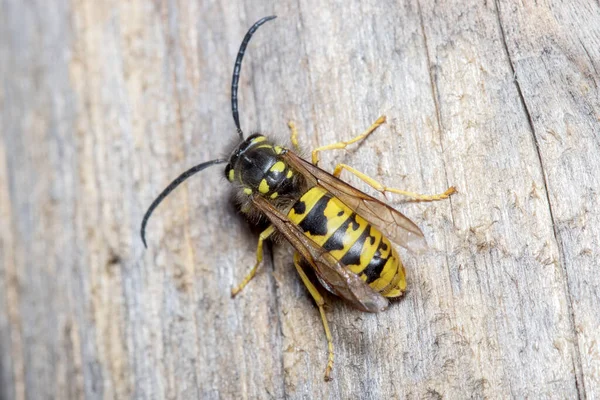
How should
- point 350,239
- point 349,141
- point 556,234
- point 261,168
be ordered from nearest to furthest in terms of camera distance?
point 556,234 < point 350,239 < point 349,141 < point 261,168

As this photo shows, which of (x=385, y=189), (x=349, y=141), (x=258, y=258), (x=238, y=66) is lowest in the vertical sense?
(x=258, y=258)

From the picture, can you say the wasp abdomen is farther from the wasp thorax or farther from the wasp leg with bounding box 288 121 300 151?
the wasp leg with bounding box 288 121 300 151

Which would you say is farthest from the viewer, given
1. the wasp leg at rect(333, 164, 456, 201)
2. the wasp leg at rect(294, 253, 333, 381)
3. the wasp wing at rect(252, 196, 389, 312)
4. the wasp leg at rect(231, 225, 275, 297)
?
the wasp leg at rect(231, 225, 275, 297)

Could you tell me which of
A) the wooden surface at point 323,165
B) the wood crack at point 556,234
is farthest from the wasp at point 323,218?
the wood crack at point 556,234

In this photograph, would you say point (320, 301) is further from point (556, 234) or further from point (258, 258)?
point (556, 234)

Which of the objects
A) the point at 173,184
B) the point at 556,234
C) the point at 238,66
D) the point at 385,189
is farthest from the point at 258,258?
the point at 556,234

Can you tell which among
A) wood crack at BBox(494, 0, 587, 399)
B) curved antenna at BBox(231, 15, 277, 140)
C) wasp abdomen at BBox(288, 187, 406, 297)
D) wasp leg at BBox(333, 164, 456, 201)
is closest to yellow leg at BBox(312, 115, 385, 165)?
wasp leg at BBox(333, 164, 456, 201)
